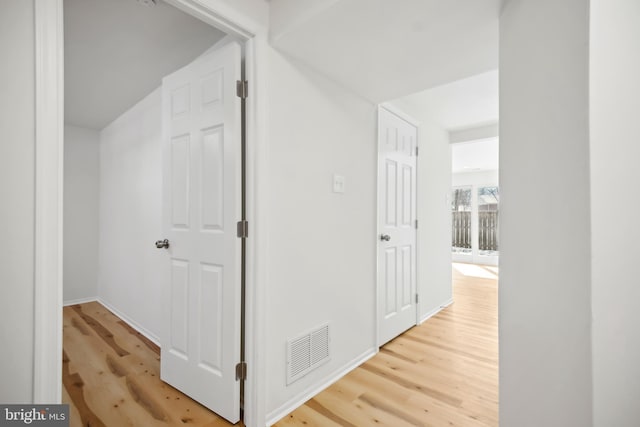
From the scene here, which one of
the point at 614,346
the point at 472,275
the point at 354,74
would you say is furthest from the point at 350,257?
the point at 472,275

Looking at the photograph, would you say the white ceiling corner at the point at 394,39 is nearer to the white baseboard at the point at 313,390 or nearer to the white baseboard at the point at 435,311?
the white baseboard at the point at 313,390

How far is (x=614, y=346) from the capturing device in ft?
3.03

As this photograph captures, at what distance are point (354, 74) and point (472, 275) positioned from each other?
17.7 feet

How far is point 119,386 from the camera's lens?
1.94 m

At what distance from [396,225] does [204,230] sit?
1.80 meters

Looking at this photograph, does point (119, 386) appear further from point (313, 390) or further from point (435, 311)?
point (435, 311)

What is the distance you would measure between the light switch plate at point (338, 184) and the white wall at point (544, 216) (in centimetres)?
106

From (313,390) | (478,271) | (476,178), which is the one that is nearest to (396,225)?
(313,390)

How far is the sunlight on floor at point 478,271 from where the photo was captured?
5888 mm

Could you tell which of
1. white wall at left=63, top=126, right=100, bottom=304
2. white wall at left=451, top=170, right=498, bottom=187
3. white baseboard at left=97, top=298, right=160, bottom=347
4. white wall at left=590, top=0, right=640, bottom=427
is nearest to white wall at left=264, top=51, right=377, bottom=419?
white wall at left=590, top=0, right=640, bottom=427

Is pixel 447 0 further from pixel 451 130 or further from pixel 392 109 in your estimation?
pixel 451 130

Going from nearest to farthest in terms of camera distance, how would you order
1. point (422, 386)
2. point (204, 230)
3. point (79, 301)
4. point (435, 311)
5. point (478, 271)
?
point (204, 230)
point (422, 386)
point (435, 311)
point (79, 301)
point (478, 271)

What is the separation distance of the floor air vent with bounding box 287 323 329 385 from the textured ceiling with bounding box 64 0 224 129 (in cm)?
213

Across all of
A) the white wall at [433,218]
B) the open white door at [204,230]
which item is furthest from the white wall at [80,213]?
the white wall at [433,218]
